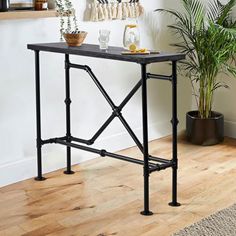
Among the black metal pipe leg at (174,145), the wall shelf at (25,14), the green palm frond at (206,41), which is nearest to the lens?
the black metal pipe leg at (174,145)

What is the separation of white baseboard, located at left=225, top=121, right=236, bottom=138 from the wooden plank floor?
55 centimetres

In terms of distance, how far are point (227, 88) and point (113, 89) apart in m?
1.04

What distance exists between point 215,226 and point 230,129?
1815mm

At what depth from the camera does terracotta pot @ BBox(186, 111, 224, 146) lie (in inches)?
164

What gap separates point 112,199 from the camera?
3.12m

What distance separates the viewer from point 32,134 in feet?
11.4

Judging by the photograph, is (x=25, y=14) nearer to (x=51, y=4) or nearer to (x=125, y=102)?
(x=51, y=4)

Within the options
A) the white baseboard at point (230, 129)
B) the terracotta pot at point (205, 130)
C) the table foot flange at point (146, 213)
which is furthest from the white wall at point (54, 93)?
the table foot flange at point (146, 213)

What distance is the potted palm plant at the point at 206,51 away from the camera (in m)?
3.95

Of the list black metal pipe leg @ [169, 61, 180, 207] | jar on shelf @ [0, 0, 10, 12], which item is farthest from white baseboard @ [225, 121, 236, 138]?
jar on shelf @ [0, 0, 10, 12]

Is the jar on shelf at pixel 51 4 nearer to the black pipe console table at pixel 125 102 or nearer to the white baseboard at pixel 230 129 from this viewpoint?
the black pipe console table at pixel 125 102

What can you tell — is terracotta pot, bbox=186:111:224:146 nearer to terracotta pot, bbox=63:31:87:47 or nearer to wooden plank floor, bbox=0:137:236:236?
wooden plank floor, bbox=0:137:236:236

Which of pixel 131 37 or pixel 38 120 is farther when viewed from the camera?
pixel 38 120

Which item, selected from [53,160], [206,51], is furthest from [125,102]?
[206,51]
